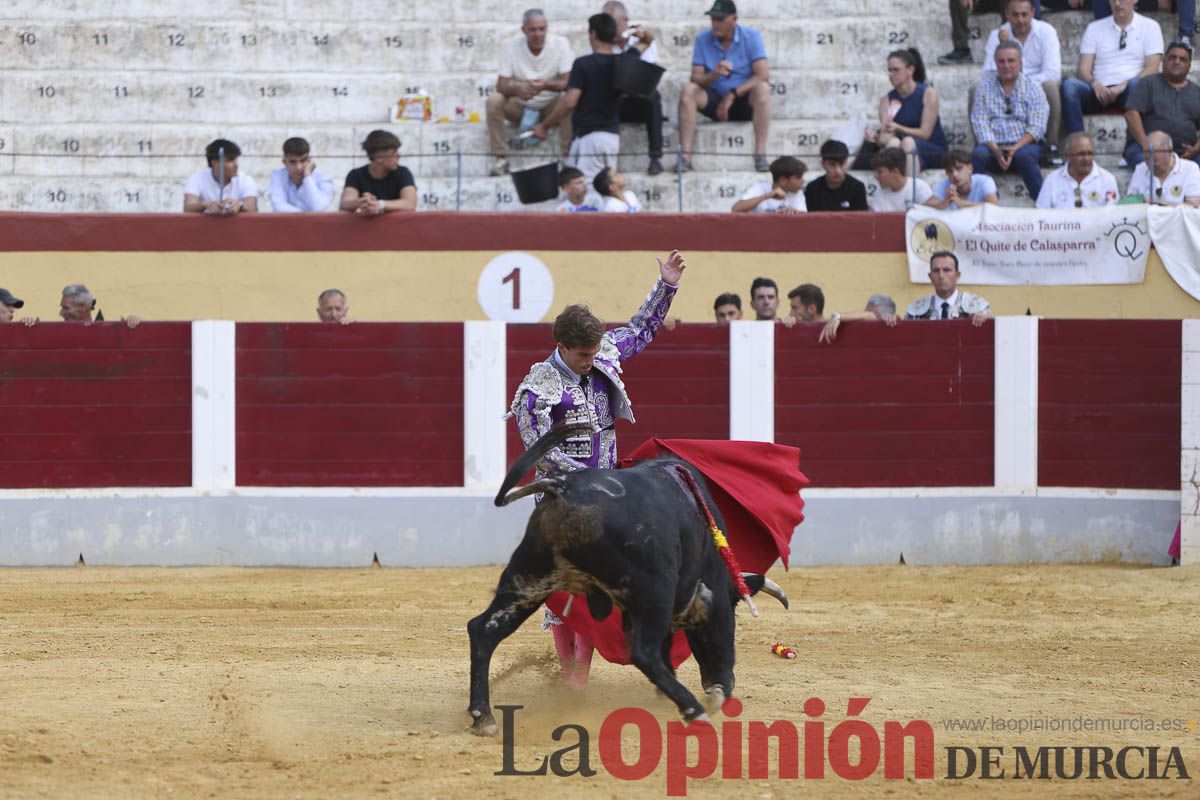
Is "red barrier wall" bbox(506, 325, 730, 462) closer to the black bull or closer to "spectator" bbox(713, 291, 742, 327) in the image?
"spectator" bbox(713, 291, 742, 327)

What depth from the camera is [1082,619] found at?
6.68 m

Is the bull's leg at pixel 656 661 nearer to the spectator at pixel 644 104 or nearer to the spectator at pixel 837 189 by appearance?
the spectator at pixel 837 189

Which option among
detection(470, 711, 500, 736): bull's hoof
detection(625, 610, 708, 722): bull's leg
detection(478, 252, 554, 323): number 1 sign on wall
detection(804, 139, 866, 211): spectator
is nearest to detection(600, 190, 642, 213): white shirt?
detection(478, 252, 554, 323): number 1 sign on wall

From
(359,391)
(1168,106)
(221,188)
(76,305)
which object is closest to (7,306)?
(76,305)

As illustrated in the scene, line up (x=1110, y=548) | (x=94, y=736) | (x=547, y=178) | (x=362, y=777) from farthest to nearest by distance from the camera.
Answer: (x=547, y=178) → (x=1110, y=548) → (x=94, y=736) → (x=362, y=777)

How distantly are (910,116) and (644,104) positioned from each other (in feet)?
5.39

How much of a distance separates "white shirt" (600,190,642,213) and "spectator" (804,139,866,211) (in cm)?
105

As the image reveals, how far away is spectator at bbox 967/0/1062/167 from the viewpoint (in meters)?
10.3

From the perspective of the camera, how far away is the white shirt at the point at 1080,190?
953cm

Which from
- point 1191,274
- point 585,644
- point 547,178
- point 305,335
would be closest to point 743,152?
point 547,178

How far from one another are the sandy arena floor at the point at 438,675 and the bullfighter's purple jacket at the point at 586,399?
0.75m

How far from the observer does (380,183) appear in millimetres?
9633

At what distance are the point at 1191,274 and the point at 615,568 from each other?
612cm

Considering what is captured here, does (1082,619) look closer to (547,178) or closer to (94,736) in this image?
(94,736)
